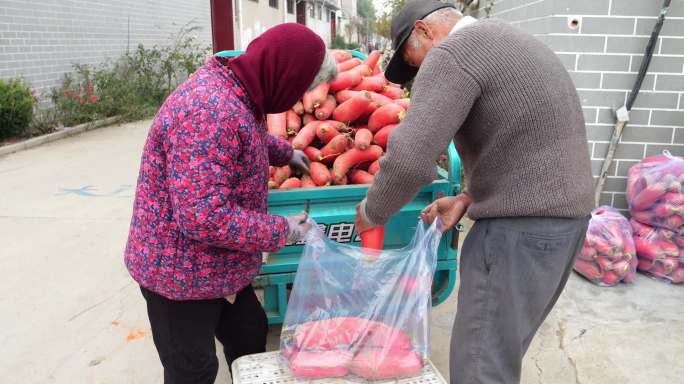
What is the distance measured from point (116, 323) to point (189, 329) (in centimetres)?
179

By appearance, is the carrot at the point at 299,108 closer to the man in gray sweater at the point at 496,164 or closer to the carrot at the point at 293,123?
the carrot at the point at 293,123

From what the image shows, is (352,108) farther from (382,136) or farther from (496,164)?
(496,164)

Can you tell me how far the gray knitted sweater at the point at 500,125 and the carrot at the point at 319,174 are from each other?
989 mm

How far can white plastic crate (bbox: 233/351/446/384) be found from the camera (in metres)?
1.70

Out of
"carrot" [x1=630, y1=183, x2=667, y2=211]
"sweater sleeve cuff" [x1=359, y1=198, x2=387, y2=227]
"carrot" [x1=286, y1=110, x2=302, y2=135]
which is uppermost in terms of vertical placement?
"carrot" [x1=286, y1=110, x2=302, y2=135]

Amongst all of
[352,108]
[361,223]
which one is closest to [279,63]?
[361,223]

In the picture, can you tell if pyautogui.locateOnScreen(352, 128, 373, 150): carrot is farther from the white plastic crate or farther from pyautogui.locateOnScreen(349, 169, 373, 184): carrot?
the white plastic crate

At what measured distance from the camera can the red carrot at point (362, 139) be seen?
2693 mm

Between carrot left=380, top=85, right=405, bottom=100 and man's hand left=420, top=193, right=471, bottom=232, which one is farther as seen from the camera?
carrot left=380, top=85, right=405, bottom=100

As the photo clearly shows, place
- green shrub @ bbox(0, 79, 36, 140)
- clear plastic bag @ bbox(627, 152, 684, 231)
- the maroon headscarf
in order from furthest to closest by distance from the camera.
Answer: green shrub @ bbox(0, 79, 36, 140) → clear plastic bag @ bbox(627, 152, 684, 231) → the maroon headscarf

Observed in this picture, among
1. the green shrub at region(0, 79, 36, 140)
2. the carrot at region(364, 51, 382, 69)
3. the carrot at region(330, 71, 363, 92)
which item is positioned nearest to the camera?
the carrot at region(330, 71, 363, 92)

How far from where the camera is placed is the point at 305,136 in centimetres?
279

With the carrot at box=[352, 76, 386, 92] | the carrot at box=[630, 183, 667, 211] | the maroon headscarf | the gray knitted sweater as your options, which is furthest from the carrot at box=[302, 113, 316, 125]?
the carrot at box=[630, 183, 667, 211]

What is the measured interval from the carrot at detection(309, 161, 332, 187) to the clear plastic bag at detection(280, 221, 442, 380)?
0.64 metres
